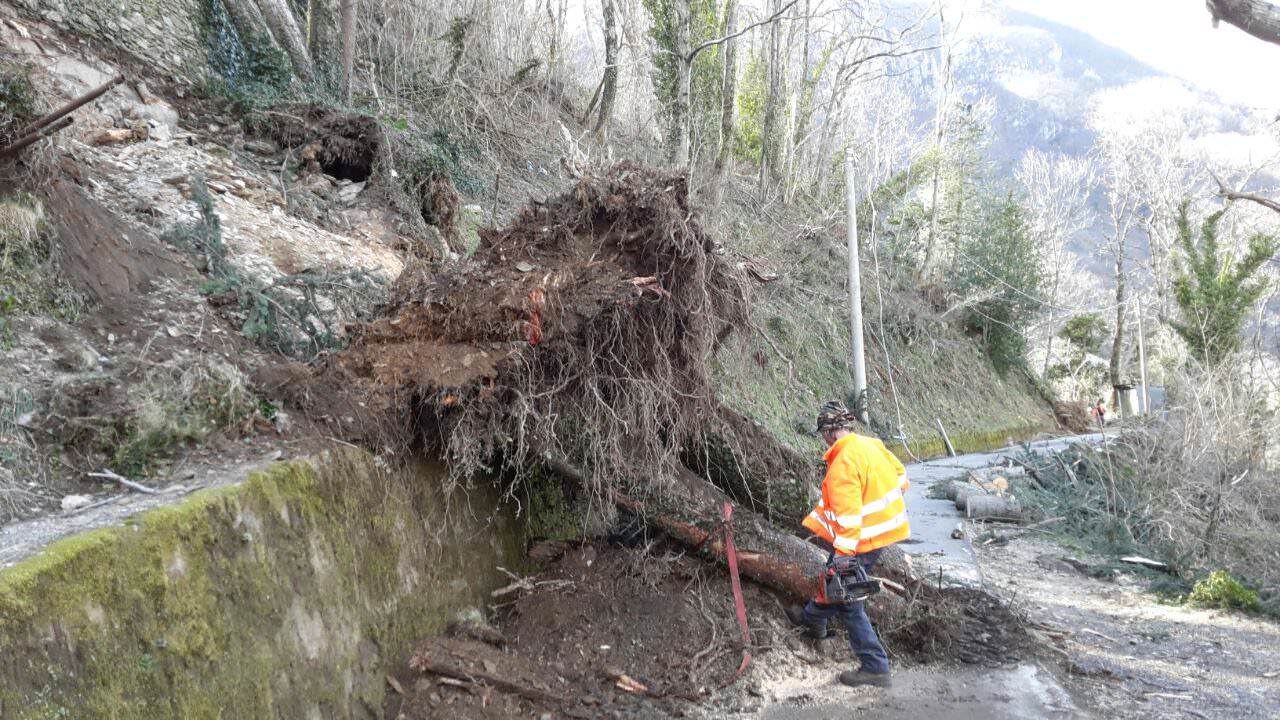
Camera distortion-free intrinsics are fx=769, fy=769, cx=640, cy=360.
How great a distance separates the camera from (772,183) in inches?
1001

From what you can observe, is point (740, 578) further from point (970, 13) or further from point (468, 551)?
point (970, 13)

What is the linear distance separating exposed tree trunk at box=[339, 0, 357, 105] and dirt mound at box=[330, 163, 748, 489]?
5923 millimetres

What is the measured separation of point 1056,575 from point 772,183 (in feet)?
60.5

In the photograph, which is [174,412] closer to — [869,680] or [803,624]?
[803,624]

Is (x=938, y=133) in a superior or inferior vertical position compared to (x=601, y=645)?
superior

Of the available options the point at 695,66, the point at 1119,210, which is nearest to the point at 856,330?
the point at 695,66

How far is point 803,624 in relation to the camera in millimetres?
5719

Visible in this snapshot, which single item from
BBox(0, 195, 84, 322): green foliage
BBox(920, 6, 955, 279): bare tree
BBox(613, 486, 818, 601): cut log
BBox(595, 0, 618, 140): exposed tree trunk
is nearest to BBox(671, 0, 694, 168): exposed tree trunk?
BBox(595, 0, 618, 140): exposed tree trunk

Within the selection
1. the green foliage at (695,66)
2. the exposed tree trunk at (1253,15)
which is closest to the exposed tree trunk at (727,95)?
the green foliage at (695,66)

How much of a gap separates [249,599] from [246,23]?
8.32 metres

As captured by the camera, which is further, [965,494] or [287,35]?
[965,494]

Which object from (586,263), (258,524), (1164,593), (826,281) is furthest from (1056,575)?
(826,281)

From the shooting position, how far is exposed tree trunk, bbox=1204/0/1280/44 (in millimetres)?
2877

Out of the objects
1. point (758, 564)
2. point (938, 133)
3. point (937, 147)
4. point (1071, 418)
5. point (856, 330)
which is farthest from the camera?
point (1071, 418)
